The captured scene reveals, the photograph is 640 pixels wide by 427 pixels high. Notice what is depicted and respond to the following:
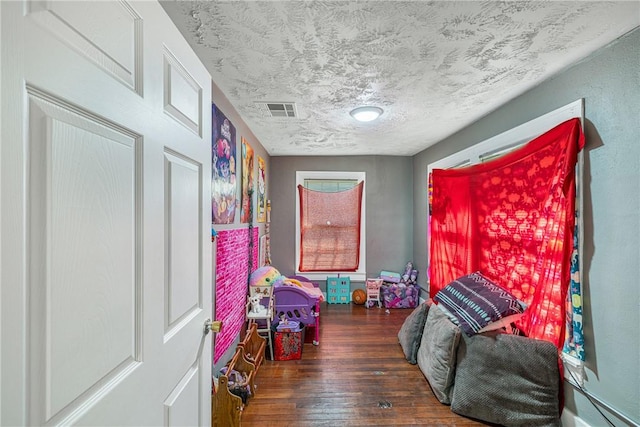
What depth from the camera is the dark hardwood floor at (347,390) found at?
70.2 inches

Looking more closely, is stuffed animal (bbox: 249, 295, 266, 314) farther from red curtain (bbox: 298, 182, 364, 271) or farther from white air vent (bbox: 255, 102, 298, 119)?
white air vent (bbox: 255, 102, 298, 119)

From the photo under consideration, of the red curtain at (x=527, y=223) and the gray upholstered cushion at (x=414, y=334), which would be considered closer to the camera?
the red curtain at (x=527, y=223)

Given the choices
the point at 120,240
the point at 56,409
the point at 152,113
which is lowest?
the point at 56,409

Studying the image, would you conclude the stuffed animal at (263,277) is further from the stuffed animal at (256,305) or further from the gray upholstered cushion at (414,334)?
the gray upholstered cushion at (414,334)

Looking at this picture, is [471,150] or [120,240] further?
[471,150]

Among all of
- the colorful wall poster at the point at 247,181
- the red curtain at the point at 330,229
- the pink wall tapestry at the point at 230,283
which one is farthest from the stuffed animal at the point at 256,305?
the red curtain at the point at 330,229

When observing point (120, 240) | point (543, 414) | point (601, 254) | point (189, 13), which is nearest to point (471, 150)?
point (601, 254)

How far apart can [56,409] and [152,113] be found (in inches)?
25.9

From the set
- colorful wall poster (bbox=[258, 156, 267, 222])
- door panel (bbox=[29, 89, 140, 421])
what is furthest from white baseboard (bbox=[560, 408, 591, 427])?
colorful wall poster (bbox=[258, 156, 267, 222])

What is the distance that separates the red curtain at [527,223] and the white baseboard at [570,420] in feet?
1.45

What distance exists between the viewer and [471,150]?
106 inches

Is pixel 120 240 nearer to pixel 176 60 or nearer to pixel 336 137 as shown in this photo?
pixel 176 60

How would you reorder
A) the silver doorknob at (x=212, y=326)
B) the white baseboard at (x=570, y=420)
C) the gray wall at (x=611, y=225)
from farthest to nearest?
the white baseboard at (x=570, y=420), the gray wall at (x=611, y=225), the silver doorknob at (x=212, y=326)

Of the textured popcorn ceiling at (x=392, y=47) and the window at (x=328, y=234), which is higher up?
the textured popcorn ceiling at (x=392, y=47)
